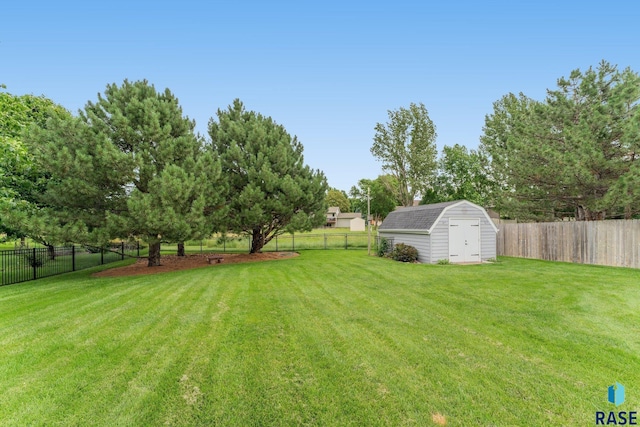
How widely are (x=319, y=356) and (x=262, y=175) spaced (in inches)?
446

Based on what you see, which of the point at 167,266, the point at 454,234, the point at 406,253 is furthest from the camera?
the point at 406,253

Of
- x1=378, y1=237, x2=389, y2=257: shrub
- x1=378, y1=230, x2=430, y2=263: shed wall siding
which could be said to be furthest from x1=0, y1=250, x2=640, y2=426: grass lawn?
x1=378, y1=237, x2=389, y2=257: shrub

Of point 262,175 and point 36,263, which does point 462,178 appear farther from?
point 36,263

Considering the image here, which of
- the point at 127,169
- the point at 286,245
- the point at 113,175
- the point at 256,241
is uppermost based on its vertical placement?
the point at 127,169

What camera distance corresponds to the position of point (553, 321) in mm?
5141

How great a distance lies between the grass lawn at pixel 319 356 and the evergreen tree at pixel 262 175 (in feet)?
23.0

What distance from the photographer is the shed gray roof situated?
13.5 metres

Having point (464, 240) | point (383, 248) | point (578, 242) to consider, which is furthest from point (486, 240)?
point (383, 248)

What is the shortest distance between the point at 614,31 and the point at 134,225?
2024cm

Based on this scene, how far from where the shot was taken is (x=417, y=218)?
1471 cm

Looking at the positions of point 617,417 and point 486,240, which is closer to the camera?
point 617,417

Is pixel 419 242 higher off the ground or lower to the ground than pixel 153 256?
higher

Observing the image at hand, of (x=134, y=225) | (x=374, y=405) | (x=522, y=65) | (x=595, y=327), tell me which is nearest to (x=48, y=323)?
(x=134, y=225)

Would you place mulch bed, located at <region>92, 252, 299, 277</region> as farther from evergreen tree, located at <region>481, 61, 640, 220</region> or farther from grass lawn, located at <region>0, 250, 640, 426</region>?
evergreen tree, located at <region>481, 61, 640, 220</region>
